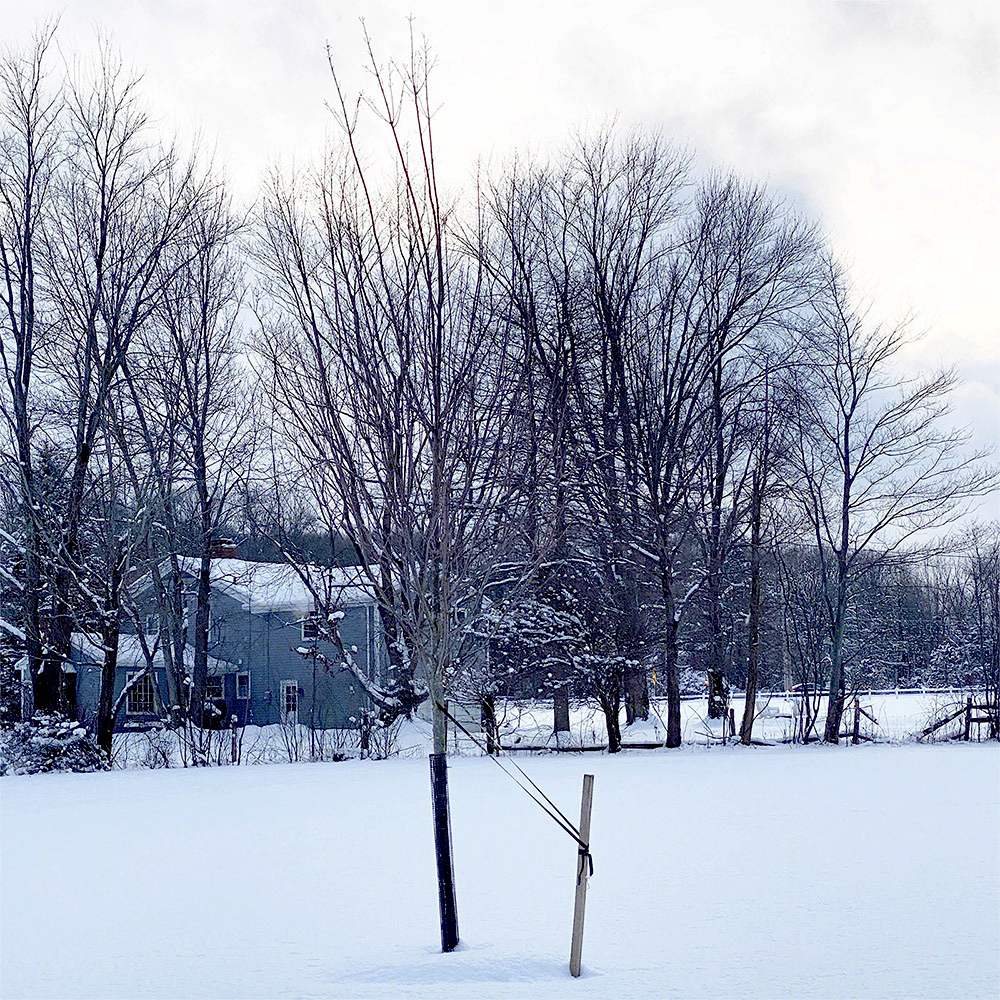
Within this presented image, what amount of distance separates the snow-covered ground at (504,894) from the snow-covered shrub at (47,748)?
3.40m

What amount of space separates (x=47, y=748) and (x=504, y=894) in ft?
39.9

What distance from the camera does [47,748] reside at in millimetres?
16609


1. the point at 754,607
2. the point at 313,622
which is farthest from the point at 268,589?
the point at 754,607

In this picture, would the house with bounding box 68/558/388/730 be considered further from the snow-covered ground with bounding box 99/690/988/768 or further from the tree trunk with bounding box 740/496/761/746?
the tree trunk with bounding box 740/496/761/746

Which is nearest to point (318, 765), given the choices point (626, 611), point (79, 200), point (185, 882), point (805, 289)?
point (626, 611)

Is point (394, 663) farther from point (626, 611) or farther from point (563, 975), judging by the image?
point (563, 975)

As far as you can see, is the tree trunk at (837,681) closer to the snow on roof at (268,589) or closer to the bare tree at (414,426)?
the snow on roof at (268,589)

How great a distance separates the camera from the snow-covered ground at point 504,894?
16.5 ft

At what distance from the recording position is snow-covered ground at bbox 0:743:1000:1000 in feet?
16.5

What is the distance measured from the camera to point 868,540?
23156 mm

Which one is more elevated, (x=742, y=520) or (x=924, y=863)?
(x=742, y=520)

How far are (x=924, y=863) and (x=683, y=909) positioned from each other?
2431mm

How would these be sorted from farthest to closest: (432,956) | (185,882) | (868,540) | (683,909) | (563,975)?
(868,540) < (185,882) < (683,909) < (432,956) < (563,975)

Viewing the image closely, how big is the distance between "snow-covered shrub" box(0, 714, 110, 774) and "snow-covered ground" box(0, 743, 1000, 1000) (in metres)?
3.40
